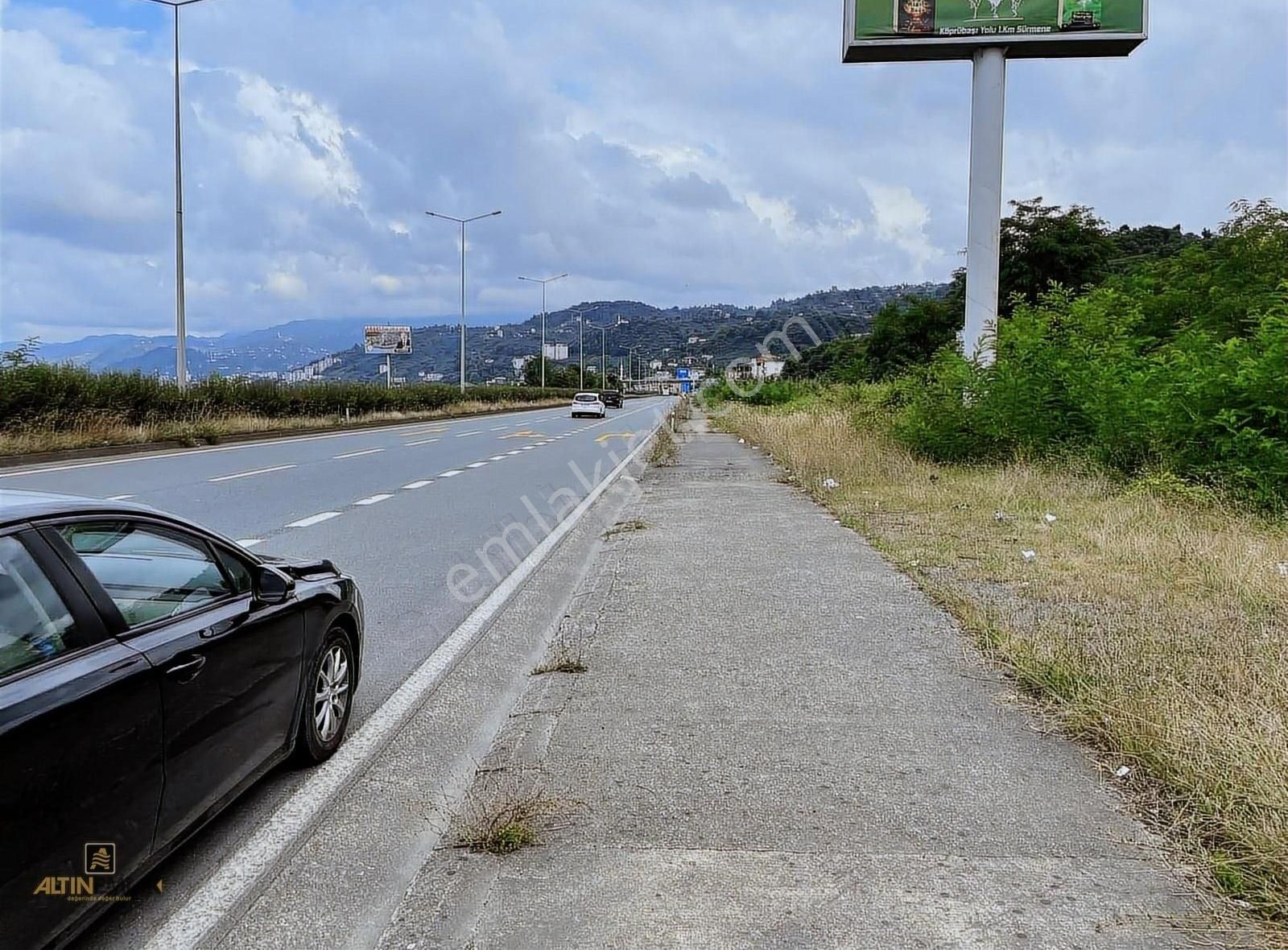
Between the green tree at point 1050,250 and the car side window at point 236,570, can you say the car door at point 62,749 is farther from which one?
the green tree at point 1050,250

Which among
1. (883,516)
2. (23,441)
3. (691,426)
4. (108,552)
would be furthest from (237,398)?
(108,552)

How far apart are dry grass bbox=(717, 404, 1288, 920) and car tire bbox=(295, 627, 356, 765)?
3.40 meters

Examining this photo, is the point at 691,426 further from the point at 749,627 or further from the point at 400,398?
the point at 749,627

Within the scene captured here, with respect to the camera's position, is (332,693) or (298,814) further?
(332,693)

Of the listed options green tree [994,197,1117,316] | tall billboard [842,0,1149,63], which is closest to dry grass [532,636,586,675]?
tall billboard [842,0,1149,63]

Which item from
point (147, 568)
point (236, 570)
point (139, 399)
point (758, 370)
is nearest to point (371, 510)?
point (236, 570)

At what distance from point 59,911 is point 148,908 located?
2.16ft

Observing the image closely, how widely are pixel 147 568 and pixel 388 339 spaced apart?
87.2m

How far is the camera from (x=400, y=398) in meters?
51.0

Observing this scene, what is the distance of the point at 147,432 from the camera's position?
2534 cm

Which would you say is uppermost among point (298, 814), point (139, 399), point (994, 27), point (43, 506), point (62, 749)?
point (994, 27)

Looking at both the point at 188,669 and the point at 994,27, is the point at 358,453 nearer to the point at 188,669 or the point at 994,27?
the point at 994,27

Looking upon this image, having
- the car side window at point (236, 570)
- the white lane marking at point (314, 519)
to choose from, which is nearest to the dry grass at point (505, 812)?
the car side window at point (236, 570)

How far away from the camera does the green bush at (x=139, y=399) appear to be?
22500mm
